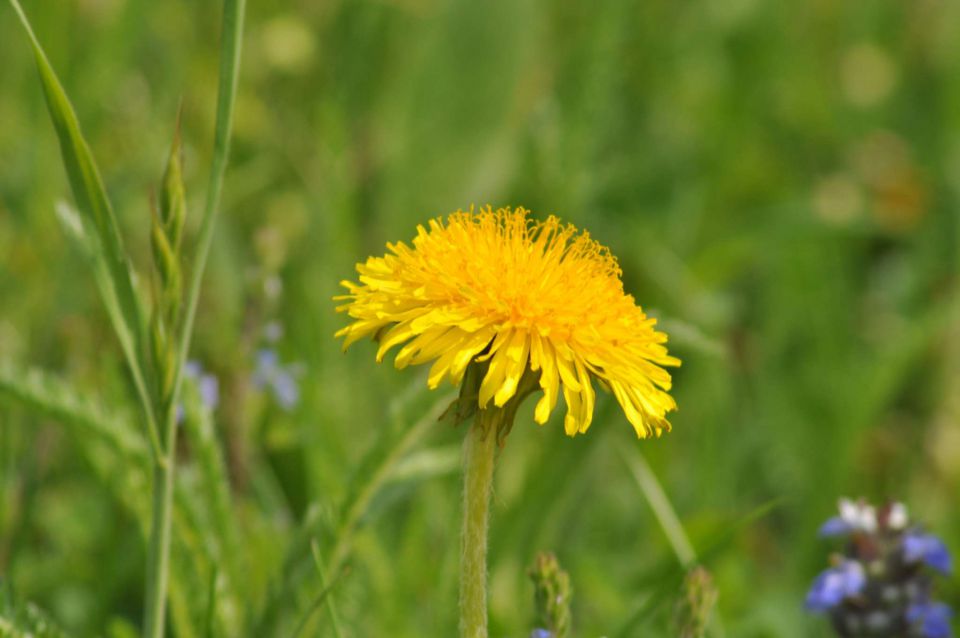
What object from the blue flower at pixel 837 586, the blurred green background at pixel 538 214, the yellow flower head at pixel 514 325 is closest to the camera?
the yellow flower head at pixel 514 325

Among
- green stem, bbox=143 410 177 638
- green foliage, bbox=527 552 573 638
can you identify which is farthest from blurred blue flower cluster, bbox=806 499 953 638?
green stem, bbox=143 410 177 638

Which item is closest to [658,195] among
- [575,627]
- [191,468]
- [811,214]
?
[811,214]

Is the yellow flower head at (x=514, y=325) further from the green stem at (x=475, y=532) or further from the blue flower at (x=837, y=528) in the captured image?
the blue flower at (x=837, y=528)

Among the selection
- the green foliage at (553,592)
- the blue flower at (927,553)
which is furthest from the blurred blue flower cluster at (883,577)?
the green foliage at (553,592)

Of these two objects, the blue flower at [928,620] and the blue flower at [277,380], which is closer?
the blue flower at [928,620]

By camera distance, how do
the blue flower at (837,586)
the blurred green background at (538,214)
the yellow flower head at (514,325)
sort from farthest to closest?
the blurred green background at (538,214) < the blue flower at (837,586) < the yellow flower head at (514,325)

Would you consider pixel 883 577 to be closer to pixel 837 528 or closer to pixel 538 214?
pixel 837 528
